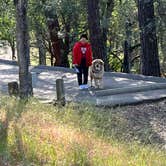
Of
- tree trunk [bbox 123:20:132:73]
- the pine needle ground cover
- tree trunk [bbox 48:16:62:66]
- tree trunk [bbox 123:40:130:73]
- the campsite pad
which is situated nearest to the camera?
the pine needle ground cover

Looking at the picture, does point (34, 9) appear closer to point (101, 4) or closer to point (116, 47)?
point (101, 4)

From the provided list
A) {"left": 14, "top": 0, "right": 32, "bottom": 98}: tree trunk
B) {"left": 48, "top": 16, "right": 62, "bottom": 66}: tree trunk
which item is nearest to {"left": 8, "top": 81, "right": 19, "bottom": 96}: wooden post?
{"left": 14, "top": 0, "right": 32, "bottom": 98}: tree trunk

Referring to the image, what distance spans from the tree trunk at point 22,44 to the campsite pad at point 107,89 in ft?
4.67

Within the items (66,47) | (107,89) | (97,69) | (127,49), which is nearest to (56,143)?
(97,69)

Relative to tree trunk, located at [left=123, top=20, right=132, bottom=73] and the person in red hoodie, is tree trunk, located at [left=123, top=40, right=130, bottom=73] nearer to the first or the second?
tree trunk, located at [left=123, top=20, right=132, bottom=73]

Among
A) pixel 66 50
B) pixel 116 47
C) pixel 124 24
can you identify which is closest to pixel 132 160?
pixel 124 24

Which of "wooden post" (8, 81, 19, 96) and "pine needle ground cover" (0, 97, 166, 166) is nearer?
"pine needle ground cover" (0, 97, 166, 166)

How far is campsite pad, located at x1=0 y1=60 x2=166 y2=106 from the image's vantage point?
13953 millimetres

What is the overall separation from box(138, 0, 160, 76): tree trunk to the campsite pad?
1.07 metres

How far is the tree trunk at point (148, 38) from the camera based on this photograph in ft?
59.0

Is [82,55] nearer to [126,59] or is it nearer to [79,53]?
[79,53]

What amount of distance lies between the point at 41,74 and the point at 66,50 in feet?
28.4

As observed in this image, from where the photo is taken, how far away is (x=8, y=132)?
6430mm

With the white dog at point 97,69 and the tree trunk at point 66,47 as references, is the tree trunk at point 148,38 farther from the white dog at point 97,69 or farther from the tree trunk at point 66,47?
the tree trunk at point 66,47
